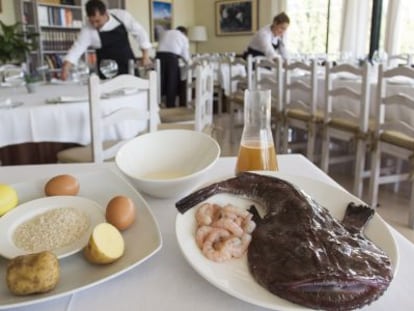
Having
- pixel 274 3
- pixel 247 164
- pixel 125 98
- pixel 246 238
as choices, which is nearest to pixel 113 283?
pixel 246 238

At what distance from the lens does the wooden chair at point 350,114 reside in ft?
8.22

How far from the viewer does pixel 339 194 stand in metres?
0.64

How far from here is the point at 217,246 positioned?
1.69 feet

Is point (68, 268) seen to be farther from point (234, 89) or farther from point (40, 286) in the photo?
point (234, 89)

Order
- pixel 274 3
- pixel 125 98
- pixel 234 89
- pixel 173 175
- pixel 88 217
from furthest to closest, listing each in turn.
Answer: pixel 274 3
pixel 234 89
pixel 125 98
pixel 173 175
pixel 88 217

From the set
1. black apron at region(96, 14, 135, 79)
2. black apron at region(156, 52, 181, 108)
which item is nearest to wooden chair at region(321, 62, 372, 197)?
black apron at region(96, 14, 135, 79)

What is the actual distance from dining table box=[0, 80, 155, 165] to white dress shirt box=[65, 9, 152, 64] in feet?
3.16

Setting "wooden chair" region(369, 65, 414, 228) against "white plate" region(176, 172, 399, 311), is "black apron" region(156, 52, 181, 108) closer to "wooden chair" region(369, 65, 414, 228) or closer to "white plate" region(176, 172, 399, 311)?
"wooden chair" region(369, 65, 414, 228)

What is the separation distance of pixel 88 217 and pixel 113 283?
15 cm

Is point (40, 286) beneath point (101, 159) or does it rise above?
above

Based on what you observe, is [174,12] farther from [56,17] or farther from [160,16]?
[56,17]

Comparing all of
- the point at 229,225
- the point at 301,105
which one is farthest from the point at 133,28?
the point at 229,225

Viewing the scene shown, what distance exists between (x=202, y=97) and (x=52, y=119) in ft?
2.87

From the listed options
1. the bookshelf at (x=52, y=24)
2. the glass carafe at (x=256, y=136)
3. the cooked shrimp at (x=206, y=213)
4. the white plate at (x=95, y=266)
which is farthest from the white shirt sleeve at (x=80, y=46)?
the cooked shrimp at (x=206, y=213)
